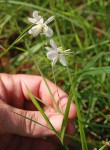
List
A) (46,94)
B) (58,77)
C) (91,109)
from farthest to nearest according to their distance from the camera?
(58,77), (91,109), (46,94)

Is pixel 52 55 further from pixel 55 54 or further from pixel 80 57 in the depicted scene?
pixel 80 57

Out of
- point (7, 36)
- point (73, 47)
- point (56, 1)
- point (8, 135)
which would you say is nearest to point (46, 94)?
point (8, 135)

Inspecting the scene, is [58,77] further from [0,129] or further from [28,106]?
[0,129]

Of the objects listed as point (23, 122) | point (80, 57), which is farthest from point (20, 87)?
point (80, 57)

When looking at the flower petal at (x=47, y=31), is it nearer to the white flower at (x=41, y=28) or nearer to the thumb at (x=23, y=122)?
the white flower at (x=41, y=28)

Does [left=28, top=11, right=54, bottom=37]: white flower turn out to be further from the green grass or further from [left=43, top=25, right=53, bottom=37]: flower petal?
the green grass
